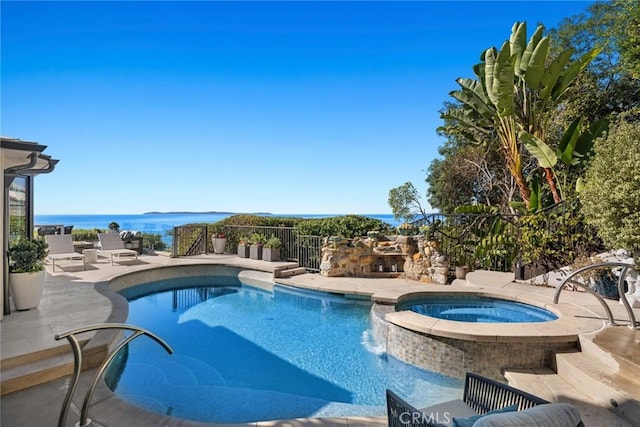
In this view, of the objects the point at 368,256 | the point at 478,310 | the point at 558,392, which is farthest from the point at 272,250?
the point at 558,392

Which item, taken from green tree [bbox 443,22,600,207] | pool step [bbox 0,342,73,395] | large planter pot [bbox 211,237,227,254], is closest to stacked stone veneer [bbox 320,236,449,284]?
green tree [bbox 443,22,600,207]

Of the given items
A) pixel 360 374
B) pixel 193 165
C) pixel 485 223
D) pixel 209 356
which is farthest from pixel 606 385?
pixel 193 165

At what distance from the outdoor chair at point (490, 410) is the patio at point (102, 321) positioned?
819 millimetres

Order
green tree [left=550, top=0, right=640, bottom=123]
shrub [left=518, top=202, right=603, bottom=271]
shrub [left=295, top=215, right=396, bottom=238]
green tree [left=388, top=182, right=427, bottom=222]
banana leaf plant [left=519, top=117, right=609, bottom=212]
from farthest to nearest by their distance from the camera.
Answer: green tree [left=388, top=182, right=427, bottom=222] < shrub [left=295, top=215, right=396, bottom=238] < green tree [left=550, top=0, right=640, bottom=123] < banana leaf plant [left=519, top=117, right=609, bottom=212] < shrub [left=518, top=202, right=603, bottom=271]

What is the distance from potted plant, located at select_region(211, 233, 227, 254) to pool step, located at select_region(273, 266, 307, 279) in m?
4.26

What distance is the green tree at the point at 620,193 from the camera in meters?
3.89

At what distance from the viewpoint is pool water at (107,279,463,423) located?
3951 millimetres

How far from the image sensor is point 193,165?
101 feet

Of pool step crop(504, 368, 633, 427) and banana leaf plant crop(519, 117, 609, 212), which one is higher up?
banana leaf plant crop(519, 117, 609, 212)

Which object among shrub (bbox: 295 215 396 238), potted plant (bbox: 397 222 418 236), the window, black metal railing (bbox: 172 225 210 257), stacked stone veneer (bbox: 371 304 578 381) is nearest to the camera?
stacked stone veneer (bbox: 371 304 578 381)

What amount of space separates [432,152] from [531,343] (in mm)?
14721

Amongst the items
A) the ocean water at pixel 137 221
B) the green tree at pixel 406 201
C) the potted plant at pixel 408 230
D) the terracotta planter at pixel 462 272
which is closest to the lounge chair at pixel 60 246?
the potted plant at pixel 408 230

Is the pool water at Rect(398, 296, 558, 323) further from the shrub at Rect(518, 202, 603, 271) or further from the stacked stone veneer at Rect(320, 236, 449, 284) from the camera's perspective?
the stacked stone veneer at Rect(320, 236, 449, 284)

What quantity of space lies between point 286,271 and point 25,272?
6274 millimetres
